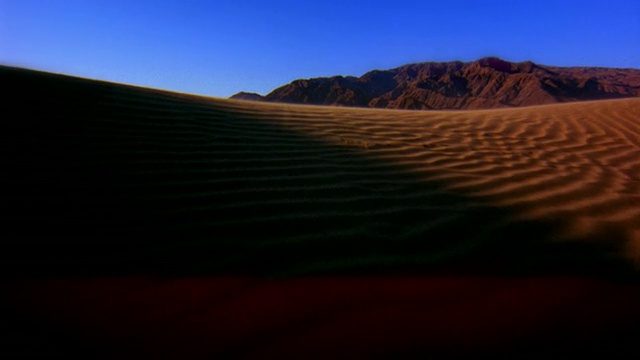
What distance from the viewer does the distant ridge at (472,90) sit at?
37531 millimetres

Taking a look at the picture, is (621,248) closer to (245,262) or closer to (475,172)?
(475,172)

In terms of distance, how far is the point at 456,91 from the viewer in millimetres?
45531

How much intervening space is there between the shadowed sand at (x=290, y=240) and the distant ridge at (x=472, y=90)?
109 ft

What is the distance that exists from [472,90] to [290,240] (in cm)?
4749

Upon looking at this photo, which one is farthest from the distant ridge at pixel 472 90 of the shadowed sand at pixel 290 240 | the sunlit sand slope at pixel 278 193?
the shadowed sand at pixel 290 240

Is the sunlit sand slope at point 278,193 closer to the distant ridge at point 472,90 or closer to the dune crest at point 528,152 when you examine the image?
the dune crest at point 528,152

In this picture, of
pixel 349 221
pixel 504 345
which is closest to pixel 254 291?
pixel 349 221

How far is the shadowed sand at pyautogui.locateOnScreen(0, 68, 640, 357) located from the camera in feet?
4.66

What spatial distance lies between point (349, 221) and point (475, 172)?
5.28ft

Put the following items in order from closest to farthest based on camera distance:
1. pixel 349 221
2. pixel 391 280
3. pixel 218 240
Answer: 1. pixel 391 280
2. pixel 218 240
3. pixel 349 221

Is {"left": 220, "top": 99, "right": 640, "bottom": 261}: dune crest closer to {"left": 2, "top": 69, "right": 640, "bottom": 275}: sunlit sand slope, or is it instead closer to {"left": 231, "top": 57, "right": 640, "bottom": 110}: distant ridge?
{"left": 2, "top": 69, "right": 640, "bottom": 275}: sunlit sand slope

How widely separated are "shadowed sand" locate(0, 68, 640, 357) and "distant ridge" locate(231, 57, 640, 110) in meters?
33.2

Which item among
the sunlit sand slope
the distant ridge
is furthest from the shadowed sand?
the distant ridge

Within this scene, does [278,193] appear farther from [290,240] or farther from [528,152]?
[528,152]
